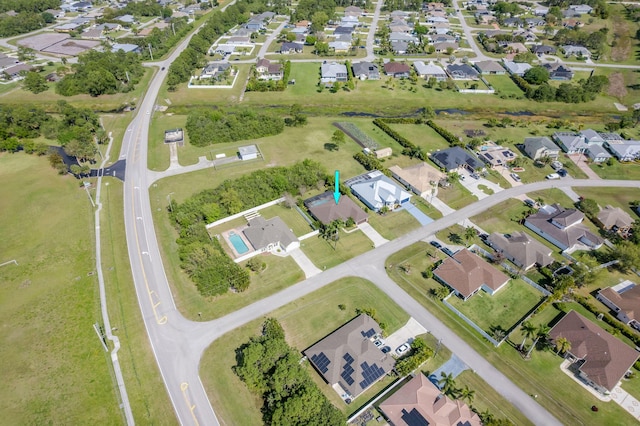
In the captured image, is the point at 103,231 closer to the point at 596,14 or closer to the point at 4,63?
the point at 4,63

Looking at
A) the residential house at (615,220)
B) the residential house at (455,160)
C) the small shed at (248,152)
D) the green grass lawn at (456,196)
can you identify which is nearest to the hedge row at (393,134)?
the residential house at (455,160)

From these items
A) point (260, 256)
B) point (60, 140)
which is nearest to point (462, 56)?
point (260, 256)

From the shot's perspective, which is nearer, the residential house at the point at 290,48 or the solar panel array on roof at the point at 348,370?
the solar panel array on roof at the point at 348,370

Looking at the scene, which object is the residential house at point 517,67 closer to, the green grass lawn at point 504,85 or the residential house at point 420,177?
the green grass lawn at point 504,85

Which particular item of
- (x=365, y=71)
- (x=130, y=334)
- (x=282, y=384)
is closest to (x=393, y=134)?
(x=365, y=71)

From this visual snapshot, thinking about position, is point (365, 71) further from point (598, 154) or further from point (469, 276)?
point (469, 276)

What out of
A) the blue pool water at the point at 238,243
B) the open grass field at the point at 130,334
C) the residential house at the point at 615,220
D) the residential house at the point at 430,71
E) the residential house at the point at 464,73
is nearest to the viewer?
the open grass field at the point at 130,334

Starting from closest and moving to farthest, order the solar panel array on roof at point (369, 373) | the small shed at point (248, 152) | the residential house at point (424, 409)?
the residential house at point (424, 409) → the solar panel array on roof at point (369, 373) → the small shed at point (248, 152)
